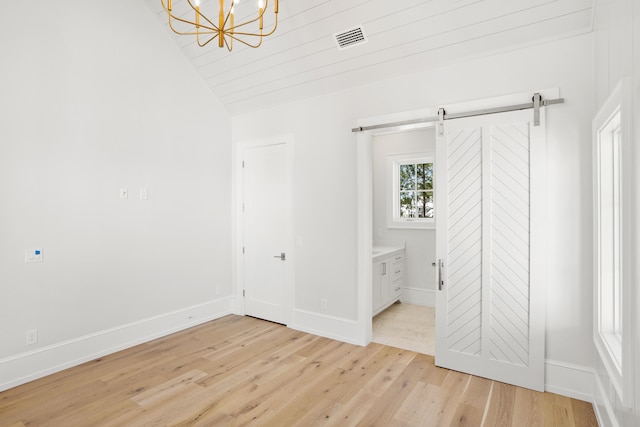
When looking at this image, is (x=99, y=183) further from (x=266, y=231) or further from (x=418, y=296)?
(x=418, y=296)

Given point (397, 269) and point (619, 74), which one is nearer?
point (619, 74)

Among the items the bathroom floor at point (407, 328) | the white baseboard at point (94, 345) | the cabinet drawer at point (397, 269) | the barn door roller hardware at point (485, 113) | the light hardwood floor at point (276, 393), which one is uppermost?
the barn door roller hardware at point (485, 113)

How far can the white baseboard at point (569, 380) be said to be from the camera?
2506 mm

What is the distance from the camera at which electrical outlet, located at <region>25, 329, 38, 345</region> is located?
9.48ft

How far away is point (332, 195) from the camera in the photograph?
12.5ft

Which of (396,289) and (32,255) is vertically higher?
(32,255)

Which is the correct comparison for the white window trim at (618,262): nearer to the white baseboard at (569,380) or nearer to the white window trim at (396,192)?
the white baseboard at (569,380)

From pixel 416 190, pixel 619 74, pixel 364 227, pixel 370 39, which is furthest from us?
pixel 416 190

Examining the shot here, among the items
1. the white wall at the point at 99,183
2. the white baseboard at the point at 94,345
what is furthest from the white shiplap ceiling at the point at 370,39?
the white baseboard at the point at 94,345

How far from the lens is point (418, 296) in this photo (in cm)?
513

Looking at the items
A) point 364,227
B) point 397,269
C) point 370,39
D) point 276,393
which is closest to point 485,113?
point 370,39

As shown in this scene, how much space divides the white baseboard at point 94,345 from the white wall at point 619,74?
154 inches

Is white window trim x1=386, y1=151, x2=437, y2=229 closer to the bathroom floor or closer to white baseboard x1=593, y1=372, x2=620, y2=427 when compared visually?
the bathroom floor

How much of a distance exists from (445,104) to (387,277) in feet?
7.82
